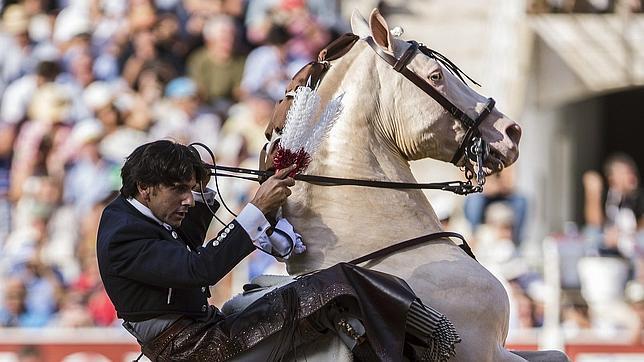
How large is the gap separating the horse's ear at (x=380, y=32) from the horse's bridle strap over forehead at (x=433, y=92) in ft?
0.08

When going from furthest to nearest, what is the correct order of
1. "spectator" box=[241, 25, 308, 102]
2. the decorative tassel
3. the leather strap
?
"spectator" box=[241, 25, 308, 102], the leather strap, the decorative tassel

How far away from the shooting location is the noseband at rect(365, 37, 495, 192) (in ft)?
15.8

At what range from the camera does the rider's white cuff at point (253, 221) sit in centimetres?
435

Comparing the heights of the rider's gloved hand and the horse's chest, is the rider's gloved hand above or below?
above

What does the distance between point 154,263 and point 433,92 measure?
119 cm

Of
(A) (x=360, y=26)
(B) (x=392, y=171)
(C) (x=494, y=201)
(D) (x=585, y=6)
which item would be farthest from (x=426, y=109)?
(D) (x=585, y=6)

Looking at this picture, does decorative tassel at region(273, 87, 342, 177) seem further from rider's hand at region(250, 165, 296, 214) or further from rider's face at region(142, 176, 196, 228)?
rider's face at region(142, 176, 196, 228)

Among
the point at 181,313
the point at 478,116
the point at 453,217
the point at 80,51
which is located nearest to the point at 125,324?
the point at 181,313

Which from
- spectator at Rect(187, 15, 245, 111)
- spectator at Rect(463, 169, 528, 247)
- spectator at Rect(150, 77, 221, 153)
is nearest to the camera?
spectator at Rect(463, 169, 528, 247)

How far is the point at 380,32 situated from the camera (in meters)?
4.82

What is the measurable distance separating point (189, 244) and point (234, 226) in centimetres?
46

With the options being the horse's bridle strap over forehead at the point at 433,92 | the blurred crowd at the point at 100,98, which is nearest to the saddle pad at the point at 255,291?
the horse's bridle strap over forehead at the point at 433,92

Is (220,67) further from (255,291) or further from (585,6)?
(255,291)

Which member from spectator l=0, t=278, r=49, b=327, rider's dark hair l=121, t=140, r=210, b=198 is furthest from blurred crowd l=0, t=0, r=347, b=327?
rider's dark hair l=121, t=140, r=210, b=198
